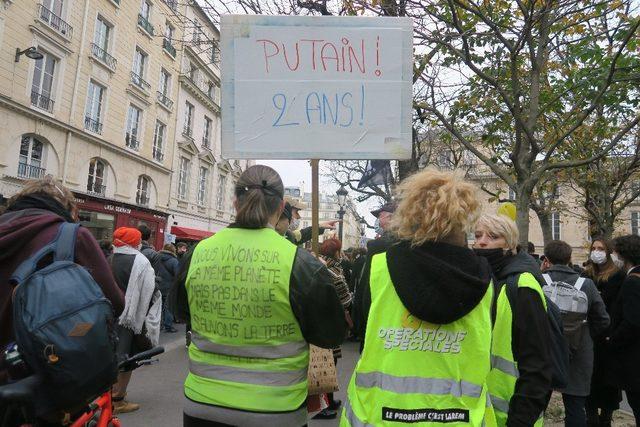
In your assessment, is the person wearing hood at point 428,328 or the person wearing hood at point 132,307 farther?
the person wearing hood at point 132,307

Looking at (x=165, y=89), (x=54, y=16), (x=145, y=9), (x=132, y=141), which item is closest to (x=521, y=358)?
(x=54, y=16)

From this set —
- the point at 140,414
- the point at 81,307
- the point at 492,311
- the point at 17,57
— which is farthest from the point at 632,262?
the point at 17,57

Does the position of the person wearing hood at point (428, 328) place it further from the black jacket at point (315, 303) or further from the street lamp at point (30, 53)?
the street lamp at point (30, 53)

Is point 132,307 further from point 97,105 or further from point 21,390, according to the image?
point 97,105

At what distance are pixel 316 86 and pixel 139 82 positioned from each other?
75.2 feet

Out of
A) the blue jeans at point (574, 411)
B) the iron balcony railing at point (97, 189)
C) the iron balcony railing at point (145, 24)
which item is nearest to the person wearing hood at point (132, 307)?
the blue jeans at point (574, 411)

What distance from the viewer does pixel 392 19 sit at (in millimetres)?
2936

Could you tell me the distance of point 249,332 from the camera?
198cm

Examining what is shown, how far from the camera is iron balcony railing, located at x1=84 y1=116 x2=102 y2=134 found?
19.6 m

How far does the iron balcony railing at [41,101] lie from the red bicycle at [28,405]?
17598mm

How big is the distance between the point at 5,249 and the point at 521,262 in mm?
2415

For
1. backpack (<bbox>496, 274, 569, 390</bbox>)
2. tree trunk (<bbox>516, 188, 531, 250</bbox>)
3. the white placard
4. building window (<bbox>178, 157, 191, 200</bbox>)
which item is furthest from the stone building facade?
backpack (<bbox>496, 274, 569, 390</bbox>)

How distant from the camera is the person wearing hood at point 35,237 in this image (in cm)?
208

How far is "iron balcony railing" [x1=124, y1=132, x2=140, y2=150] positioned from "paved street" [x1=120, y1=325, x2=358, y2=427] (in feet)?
55.2
